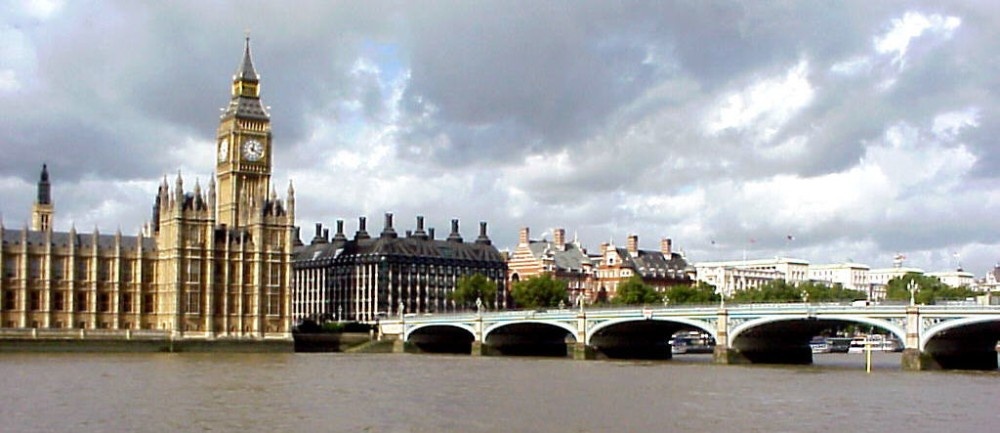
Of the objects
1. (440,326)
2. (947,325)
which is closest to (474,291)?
(440,326)

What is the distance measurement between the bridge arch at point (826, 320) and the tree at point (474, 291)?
206ft

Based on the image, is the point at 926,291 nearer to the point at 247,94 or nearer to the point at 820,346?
the point at 820,346

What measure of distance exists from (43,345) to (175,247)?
1583cm

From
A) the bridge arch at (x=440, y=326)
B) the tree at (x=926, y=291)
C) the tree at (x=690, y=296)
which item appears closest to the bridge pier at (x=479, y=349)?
the bridge arch at (x=440, y=326)

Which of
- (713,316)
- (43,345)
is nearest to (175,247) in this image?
(43,345)

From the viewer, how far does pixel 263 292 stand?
116125 millimetres

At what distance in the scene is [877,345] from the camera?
5049 inches

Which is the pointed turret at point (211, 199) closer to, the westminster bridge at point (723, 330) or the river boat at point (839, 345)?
the westminster bridge at point (723, 330)

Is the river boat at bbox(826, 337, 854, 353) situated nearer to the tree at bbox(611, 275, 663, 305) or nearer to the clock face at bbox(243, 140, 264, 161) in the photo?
the tree at bbox(611, 275, 663, 305)

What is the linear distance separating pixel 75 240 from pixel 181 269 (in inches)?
336

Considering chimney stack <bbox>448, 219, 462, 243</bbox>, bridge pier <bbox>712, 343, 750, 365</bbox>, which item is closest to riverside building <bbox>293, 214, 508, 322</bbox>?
chimney stack <bbox>448, 219, 462, 243</bbox>

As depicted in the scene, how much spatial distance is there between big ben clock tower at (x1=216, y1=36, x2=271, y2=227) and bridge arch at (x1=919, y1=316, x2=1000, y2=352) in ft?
215

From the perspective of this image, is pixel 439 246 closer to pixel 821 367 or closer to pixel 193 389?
pixel 821 367

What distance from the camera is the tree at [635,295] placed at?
456ft
